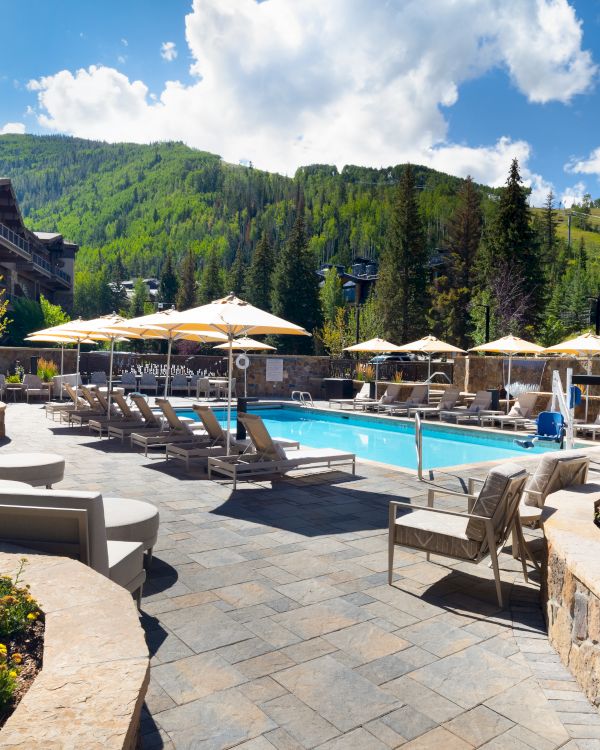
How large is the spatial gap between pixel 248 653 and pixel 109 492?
392cm

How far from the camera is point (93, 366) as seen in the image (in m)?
23.9

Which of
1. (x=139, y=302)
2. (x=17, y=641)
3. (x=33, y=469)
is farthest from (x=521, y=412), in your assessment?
(x=139, y=302)

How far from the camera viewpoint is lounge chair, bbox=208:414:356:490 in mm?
7250

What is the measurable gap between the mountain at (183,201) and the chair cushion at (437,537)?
95844mm

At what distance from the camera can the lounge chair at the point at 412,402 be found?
56.3 feet

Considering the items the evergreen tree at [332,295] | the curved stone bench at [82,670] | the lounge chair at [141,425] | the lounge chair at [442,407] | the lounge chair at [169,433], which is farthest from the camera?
the evergreen tree at [332,295]

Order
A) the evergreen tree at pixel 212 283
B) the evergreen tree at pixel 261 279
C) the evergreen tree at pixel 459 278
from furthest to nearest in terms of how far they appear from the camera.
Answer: the evergreen tree at pixel 212 283 → the evergreen tree at pixel 261 279 → the evergreen tree at pixel 459 278

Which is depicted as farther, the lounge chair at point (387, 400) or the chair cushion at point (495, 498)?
the lounge chair at point (387, 400)

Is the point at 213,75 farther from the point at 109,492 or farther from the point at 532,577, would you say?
the point at 532,577

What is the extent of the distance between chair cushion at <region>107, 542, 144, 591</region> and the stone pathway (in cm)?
30

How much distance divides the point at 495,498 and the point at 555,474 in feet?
3.83

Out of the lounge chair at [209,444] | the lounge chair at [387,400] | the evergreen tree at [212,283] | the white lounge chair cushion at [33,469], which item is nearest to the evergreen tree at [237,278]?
the evergreen tree at [212,283]

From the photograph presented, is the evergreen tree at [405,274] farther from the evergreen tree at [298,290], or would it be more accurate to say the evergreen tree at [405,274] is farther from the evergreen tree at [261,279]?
the evergreen tree at [261,279]

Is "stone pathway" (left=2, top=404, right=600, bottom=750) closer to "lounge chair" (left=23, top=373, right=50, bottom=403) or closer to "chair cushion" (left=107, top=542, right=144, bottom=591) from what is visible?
"chair cushion" (left=107, top=542, right=144, bottom=591)
